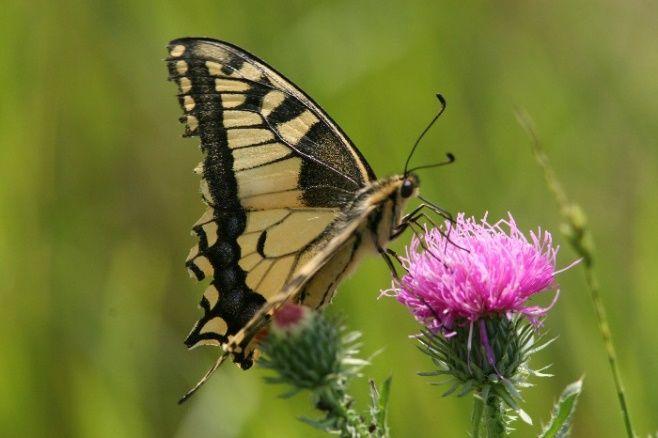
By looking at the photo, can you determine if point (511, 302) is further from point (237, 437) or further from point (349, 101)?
point (349, 101)

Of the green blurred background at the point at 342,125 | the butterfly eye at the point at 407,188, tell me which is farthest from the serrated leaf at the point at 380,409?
the green blurred background at the point at 342,125

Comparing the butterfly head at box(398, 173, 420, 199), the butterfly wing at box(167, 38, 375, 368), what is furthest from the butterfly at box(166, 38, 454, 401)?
the butterfly head at box(398, 173, 420, 199)

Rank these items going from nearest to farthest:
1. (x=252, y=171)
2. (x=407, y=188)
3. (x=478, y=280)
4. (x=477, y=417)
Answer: (x=477, y=417) → (x=478, y=280) → (x=407, y=188) → (x=252, y=171)

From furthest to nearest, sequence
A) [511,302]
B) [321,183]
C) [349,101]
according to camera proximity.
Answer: [349,101]
[321,183]
[511,302]

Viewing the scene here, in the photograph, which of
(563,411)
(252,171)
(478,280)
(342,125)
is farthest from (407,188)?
(342,125)

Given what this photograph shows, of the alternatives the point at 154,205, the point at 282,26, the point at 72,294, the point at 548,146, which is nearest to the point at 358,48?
the point at 282,26

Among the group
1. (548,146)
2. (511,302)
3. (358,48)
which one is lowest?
(511,302)

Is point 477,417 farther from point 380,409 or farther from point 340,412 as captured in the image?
point 340,412
